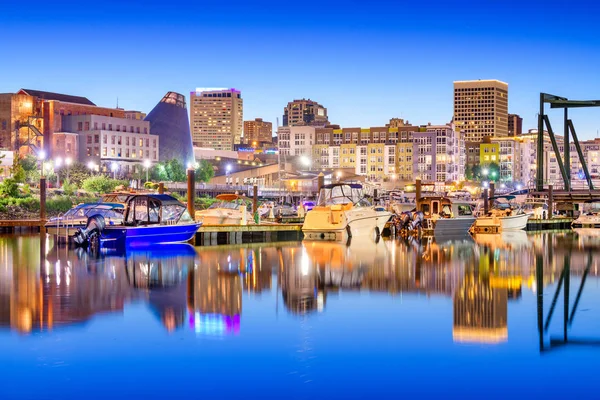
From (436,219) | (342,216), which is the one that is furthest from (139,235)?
(436,219)

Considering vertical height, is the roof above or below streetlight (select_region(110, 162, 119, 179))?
above

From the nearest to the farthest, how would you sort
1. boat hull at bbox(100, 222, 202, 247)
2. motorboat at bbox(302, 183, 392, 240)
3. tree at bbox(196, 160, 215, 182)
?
boat hull at bbox(100, 222, 202, 247)
motorboat at bbox(302, 183, 392, 240)
tree at bbox(196, 160, 215, 182)

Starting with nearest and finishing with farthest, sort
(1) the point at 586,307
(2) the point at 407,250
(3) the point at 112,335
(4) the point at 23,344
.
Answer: (4) the point at 23,344 → (3) the point at 112,335 → (1) the point at 586,307 → (2) the point at 407,250

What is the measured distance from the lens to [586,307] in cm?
2272

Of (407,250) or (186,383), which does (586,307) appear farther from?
(407,250)

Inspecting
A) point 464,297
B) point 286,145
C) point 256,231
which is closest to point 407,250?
point 256,231

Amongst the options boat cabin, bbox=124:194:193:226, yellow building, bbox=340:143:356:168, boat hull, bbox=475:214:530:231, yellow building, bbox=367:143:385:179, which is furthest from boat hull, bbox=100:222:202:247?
yellow building, bbox=340:143:356:168

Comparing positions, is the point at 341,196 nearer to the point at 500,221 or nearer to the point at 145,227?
the point at 145,227

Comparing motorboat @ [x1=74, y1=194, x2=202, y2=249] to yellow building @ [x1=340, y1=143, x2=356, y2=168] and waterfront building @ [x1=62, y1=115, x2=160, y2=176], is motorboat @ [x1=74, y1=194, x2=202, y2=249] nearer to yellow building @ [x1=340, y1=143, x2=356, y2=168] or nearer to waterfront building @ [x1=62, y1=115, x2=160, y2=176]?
waterfront building @ [x1=62, y1=115, x2=160, y2=176]

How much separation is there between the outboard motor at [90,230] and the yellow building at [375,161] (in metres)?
133

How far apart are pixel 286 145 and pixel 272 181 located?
103ft

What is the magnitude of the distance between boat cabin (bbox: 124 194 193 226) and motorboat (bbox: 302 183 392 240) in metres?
10.1

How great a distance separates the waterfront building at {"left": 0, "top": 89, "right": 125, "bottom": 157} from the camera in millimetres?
131125

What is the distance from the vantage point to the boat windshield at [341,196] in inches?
2224
